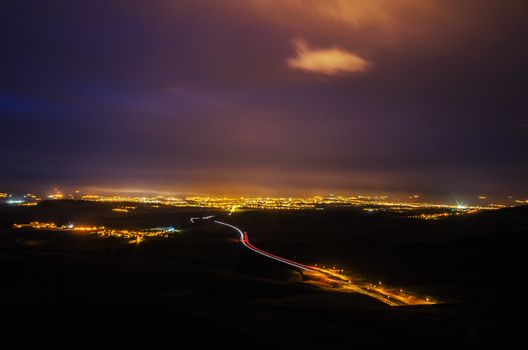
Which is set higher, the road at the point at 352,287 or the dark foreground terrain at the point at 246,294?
the dark foreground terrain at the point at 246,294

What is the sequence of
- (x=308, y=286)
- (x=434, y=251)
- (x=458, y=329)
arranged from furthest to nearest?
1. (x=434, y=251)
2. (x=308, y=286)
3. (x=458, y=329)

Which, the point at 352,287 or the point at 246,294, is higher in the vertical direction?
the point at 246,294

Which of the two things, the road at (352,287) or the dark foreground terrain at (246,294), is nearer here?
the dark foreground terrain at (246,294)

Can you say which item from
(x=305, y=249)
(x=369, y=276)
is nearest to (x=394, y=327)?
(x=369, y=276)

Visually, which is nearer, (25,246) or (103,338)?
(103,338)

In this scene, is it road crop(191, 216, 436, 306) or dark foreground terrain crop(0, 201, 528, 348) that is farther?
road crop(191, 216, 436, 306)

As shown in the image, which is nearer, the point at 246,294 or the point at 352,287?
the point at 246,294

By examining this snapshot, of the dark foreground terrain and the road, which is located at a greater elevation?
the dark foreground terrain

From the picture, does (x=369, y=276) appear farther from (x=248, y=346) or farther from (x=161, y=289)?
(x=248, y=346)
